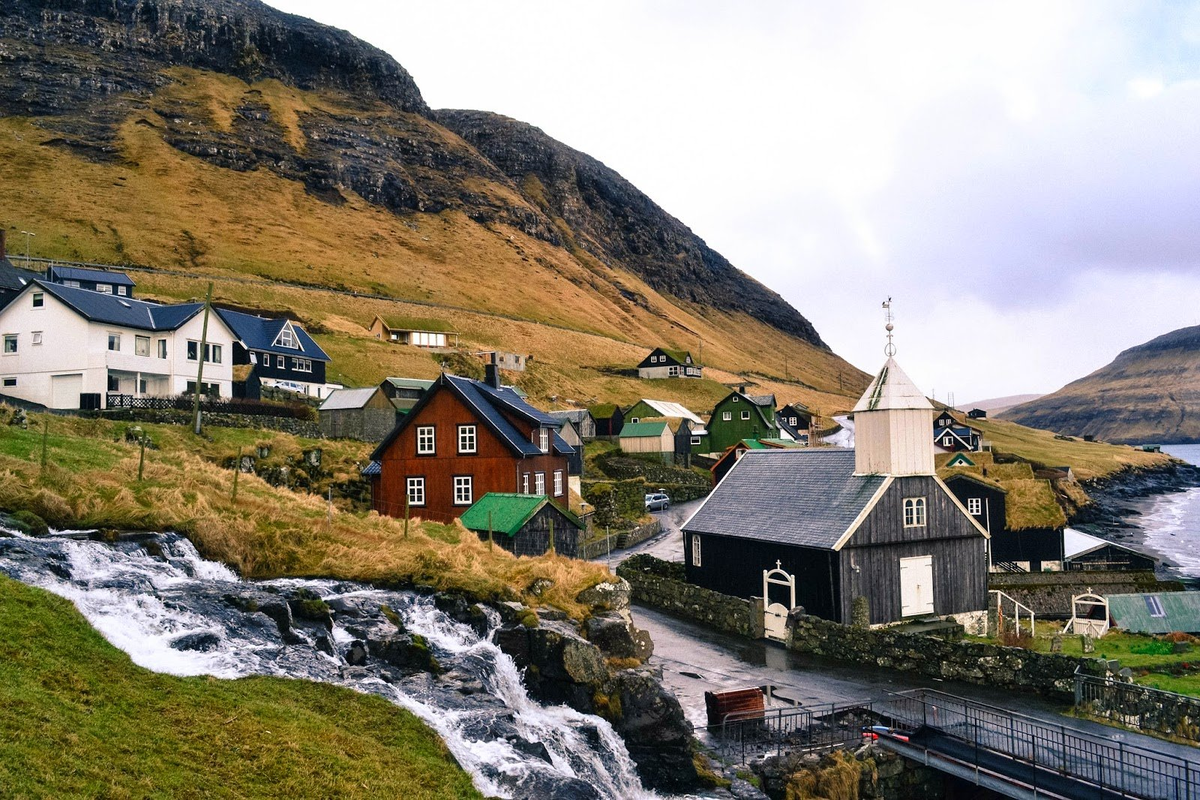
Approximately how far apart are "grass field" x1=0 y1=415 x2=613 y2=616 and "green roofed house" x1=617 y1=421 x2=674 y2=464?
64363 mm

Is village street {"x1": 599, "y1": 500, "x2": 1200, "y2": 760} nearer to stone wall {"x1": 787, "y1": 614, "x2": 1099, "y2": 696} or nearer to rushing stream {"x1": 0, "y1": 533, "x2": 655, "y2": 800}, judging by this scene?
stone wall {"x1": 787, "y1": 614, "x2": 1099, "y2": 696}

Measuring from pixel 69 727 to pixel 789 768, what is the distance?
53.4ft

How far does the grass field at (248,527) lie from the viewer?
70.6ft

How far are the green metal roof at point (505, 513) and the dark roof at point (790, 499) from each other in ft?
24.6

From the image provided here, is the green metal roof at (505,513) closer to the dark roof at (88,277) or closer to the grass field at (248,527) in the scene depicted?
the grass field at (248,527)

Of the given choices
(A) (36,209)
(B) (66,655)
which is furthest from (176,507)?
(A) (36,209)

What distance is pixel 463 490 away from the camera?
48.0 metres

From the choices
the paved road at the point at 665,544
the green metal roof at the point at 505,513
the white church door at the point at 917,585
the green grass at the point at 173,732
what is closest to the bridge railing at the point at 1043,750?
the white church door at the point at 917,585

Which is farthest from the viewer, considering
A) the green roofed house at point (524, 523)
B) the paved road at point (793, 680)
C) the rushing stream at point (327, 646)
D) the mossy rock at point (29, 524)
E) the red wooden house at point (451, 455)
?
the red wooden house at point (451, 455)

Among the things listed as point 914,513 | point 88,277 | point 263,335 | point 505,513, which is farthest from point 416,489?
point 88,277

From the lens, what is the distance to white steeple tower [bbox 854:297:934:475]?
117 feet

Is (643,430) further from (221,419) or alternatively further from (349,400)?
(221,419)

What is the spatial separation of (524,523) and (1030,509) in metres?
35.0

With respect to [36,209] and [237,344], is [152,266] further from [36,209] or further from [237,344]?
[237,344]
